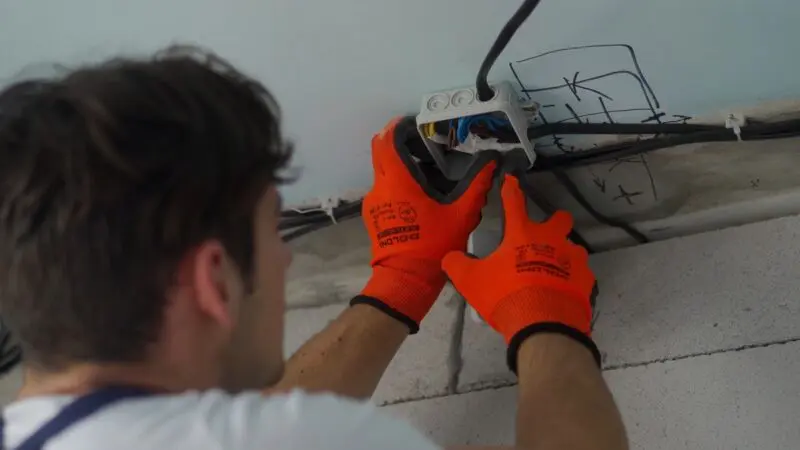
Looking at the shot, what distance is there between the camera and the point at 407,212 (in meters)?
Answer: 1.08

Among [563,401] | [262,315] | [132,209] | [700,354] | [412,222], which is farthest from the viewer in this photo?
[412,222]

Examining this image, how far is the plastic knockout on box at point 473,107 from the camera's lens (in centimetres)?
95

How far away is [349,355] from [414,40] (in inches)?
15.4

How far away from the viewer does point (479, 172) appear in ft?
3.43

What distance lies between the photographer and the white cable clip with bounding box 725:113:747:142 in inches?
38.9

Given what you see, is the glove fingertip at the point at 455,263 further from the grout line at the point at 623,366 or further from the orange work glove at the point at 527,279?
the grout line at the point at 623,366

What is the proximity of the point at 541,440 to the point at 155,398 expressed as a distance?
0.42 metres

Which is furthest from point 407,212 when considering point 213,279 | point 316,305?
point 213,279

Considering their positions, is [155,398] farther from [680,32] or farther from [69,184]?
[680,32]

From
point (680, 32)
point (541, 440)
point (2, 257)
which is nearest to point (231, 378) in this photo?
point (2, 257)

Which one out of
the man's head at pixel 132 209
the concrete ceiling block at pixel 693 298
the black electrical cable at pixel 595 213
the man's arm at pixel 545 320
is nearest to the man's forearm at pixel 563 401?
the man's arm at pixel 545 320

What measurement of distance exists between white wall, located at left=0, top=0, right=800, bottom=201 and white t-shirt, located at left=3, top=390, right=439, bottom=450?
1.54 ft

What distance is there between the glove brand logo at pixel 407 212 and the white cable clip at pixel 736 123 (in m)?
0.41

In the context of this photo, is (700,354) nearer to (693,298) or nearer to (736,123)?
(693,298)
